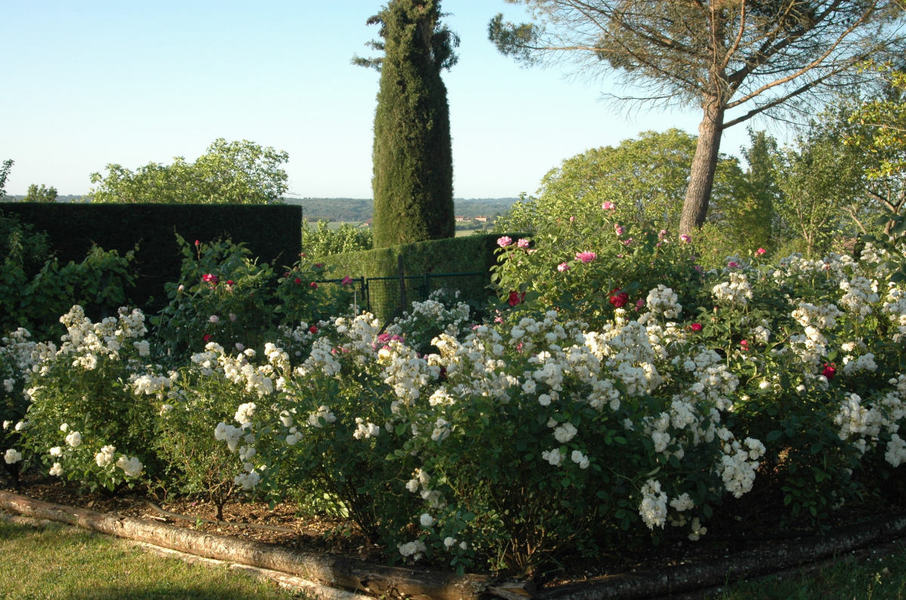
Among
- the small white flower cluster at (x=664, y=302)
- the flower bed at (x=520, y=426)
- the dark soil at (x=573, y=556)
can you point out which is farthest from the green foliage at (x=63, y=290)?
the small white flower cluster at (x=664, y=302)

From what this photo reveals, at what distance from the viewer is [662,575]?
328 centimetres

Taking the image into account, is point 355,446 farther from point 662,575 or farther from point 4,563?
point 4,563

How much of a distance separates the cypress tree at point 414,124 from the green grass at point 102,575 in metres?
15.3

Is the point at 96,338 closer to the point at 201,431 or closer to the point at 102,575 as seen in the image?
the point at 201,431

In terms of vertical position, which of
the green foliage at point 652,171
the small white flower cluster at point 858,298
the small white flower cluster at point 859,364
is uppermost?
the green foliage at point 652,171

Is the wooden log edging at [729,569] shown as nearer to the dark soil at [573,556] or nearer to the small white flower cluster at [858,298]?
the dark soil at [573,556]

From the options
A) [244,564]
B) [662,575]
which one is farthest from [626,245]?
[244,564]

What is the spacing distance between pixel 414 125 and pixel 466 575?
16.7m

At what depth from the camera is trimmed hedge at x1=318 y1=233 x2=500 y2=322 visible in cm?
1329

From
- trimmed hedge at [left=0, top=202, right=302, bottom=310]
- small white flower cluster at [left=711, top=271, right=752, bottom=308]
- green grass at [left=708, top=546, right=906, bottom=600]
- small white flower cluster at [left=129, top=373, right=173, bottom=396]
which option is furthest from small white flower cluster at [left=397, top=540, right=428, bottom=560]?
trimmed hedge at [left=0, top=202, right=302, bottom=310]

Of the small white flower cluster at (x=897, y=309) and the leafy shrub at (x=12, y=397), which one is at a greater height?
the small white flower cluster at (x=897, y=309)

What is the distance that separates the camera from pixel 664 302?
4930 mm

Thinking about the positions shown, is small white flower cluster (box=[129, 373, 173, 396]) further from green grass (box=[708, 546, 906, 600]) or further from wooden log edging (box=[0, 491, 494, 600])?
green grass (box=[708, 546, 906, 600])

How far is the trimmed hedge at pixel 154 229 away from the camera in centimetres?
1011
